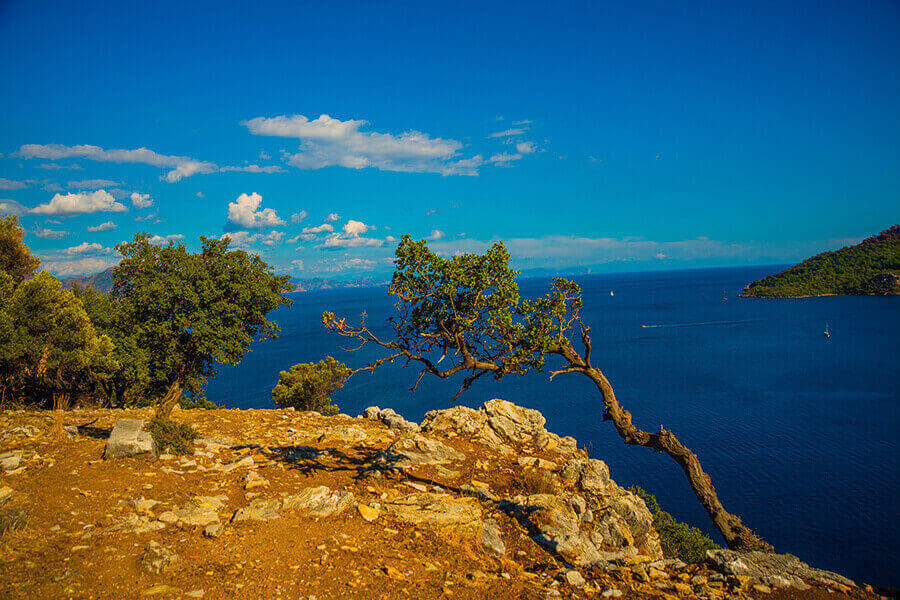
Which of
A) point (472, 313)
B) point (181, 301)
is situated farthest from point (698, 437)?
point (181, 301)

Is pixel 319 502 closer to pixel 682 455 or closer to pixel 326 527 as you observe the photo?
pixel 326 527

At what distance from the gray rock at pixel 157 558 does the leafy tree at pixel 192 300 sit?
14.8 m

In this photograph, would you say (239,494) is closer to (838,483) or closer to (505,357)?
(505,357)

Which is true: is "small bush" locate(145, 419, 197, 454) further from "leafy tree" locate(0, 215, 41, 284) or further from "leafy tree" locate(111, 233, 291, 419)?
"leafy tree" locate(0, 215, 41, 284)

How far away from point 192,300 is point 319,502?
1509 cm

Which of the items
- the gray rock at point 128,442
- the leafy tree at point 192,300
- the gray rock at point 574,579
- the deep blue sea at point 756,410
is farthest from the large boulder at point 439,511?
the deep blue sea at point 756,410

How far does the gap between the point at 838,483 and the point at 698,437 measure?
53.9 feet

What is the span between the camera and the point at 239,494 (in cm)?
1407

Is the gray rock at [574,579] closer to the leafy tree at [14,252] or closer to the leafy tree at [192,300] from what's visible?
the leafy tree at [192,300]

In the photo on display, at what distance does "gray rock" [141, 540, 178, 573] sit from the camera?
31.4 feet

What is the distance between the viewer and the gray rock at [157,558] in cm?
958

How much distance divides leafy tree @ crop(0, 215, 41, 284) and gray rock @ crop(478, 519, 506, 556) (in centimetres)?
3532

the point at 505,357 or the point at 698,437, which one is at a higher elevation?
the point at 505,357

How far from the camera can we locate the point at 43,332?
23.9m
